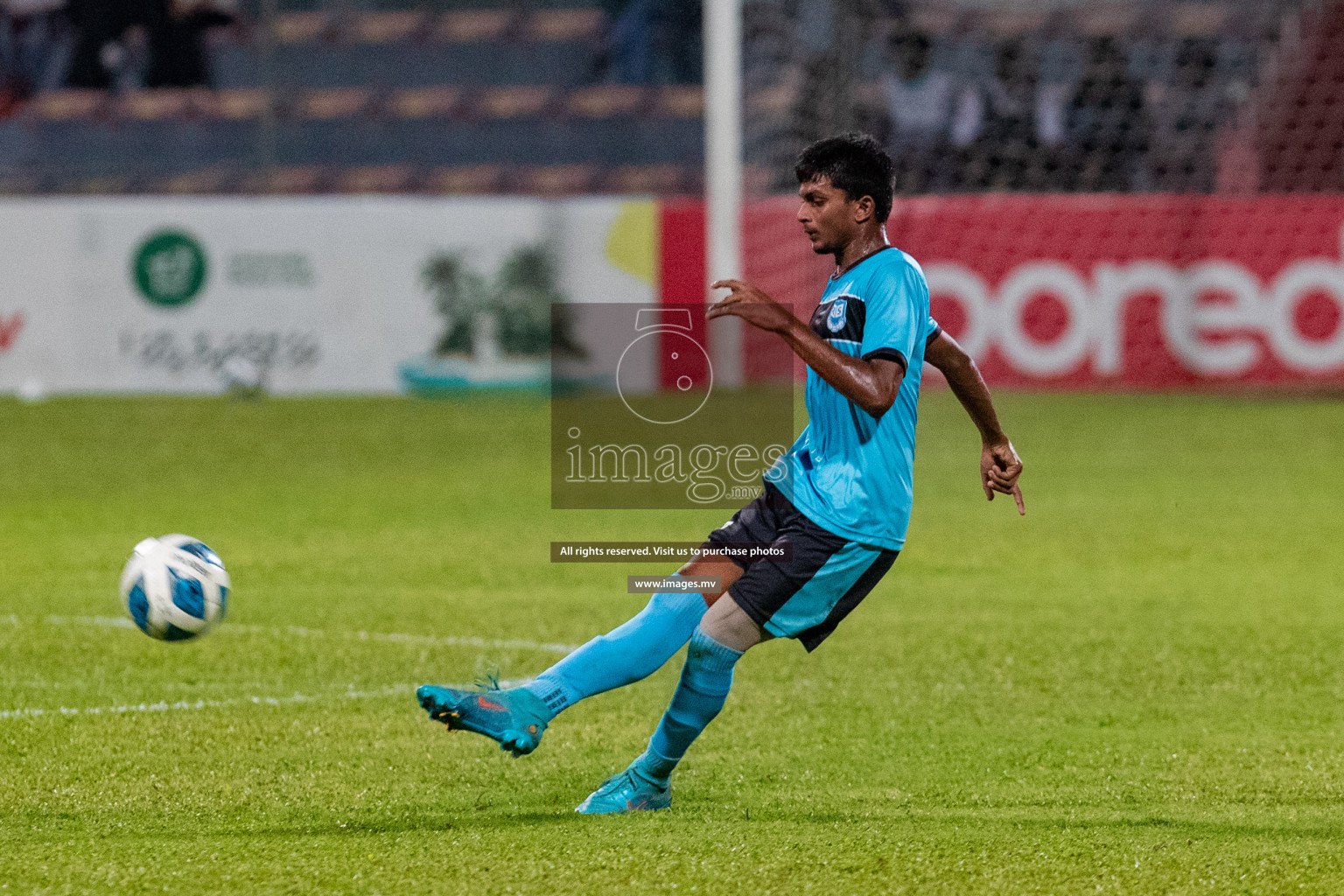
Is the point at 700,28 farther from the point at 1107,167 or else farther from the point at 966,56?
the point at 1107,167

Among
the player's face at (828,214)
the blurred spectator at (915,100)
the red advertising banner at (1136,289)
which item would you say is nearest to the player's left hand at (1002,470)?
the player's face at (828,214)

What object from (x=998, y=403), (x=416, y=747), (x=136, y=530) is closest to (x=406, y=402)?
(x=998, y=403)

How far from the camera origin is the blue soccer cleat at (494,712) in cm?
412

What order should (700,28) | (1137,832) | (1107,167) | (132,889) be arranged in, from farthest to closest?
(700,28) < (1107,167) < (1137,832) < (132,889)

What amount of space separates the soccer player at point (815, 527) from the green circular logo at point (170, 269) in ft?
39.9

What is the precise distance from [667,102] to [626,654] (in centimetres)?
1454

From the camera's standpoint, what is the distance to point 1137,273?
1575cm

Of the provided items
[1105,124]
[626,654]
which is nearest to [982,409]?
[626,654]

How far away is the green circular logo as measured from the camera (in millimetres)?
15828

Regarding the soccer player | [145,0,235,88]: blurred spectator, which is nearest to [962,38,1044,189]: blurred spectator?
[145,0,235,88]: blurred spectator

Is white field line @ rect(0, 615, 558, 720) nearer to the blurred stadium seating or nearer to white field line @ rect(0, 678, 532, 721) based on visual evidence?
white field line @ rect(0, 678, 532, 721)

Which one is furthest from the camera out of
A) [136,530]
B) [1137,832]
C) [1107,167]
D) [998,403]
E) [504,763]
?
[1107,167]

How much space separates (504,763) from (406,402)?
1073 centimetres

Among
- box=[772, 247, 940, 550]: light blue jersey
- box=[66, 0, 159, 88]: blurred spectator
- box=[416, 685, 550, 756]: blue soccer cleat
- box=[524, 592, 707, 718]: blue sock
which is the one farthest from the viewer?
box=[66, 0, 159, 88]: blurred spectator
